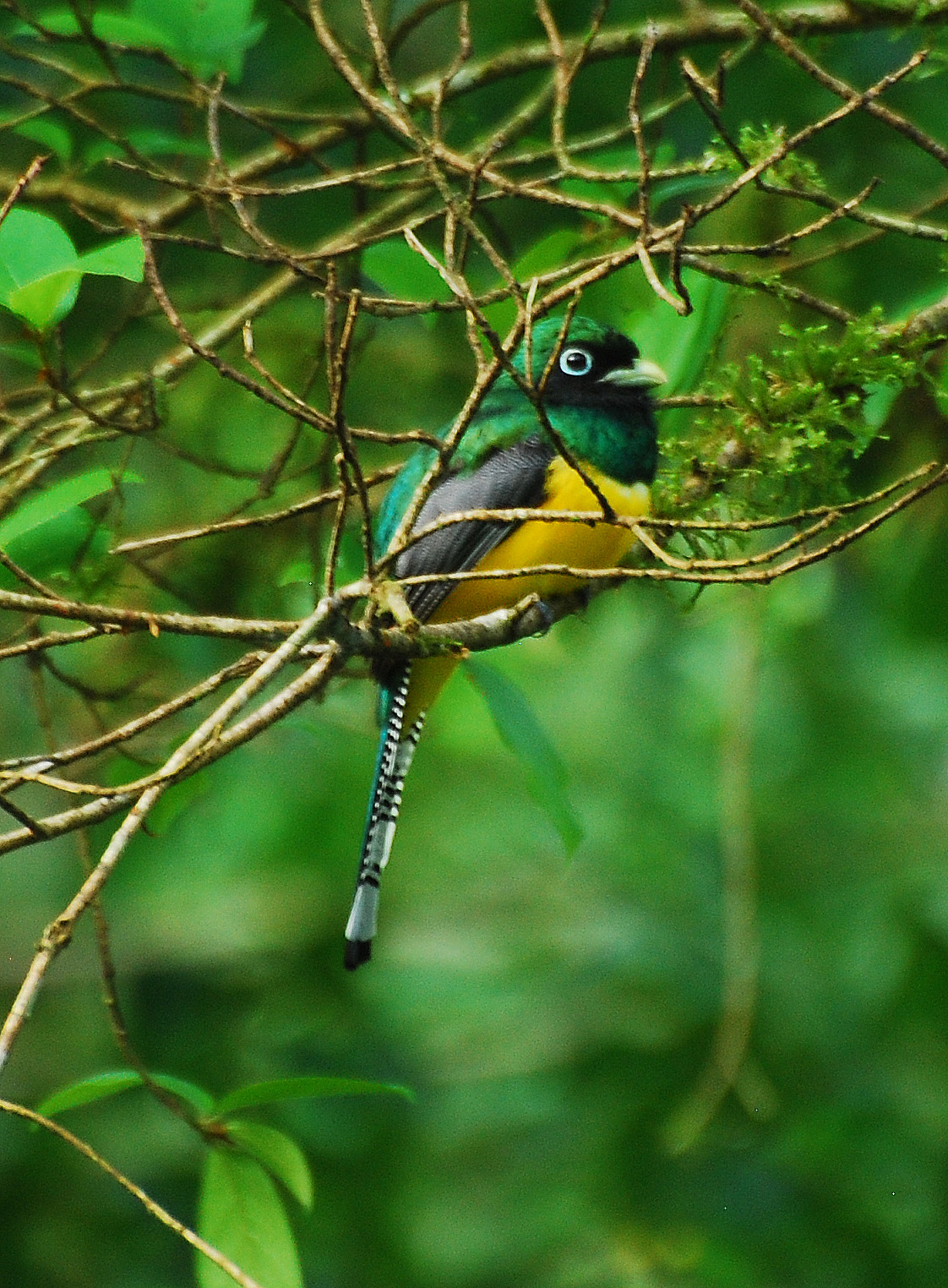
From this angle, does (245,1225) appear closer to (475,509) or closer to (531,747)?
(531,747)

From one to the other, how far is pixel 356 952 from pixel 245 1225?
86 centimetres

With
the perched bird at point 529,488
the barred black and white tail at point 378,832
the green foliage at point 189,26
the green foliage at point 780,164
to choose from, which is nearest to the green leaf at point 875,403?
the green foliage at point 780,164

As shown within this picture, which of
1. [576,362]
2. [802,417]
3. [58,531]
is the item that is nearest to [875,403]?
[802,417]

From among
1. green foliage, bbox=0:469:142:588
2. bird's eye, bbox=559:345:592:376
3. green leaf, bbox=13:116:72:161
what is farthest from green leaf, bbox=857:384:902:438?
green leaf, bbox=13:116:72:161

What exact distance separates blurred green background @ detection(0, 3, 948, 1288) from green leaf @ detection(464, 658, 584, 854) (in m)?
1.12

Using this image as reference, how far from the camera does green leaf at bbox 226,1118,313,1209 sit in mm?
2543

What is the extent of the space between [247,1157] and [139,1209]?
3.16 metres

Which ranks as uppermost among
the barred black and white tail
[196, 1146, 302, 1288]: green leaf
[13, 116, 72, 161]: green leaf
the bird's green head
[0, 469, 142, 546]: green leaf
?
[13, 116, 72, 161]: green leaf

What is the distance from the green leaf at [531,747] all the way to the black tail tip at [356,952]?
1.71ft

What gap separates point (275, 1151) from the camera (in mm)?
2551

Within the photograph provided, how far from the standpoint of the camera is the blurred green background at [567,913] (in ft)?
14.4

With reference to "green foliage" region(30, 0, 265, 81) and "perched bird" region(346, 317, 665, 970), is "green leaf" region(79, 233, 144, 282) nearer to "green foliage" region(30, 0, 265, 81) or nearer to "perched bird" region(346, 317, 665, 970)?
"green foliage" region(30, 0, 265, 81)

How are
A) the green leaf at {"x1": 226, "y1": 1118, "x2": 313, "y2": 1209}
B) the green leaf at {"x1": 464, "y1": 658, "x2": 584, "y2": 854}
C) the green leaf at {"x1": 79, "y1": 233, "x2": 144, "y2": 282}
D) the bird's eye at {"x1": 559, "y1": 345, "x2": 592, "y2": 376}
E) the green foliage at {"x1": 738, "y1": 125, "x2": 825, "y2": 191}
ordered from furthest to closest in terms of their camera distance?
the bird's eye at {"x1": 559, "y1": 345, "x2": 592, "y2": 376}
the green leaf at {"x1": 464, "y1": 658, "x2": 584, "y2": 854}
the green foliage at {"x1": 738, "y1": 125, "x2": 825, "y2": 191}
the green leaf at {"x1": 226, "y1": 1118, "x2": 313, "y2": 1209}
the green leaf at {"x1": 79, "y1": 233, "x2": 144, "y2": 282}

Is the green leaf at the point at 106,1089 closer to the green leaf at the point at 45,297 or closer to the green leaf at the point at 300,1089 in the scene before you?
the green leaf at the point at 300,1089
